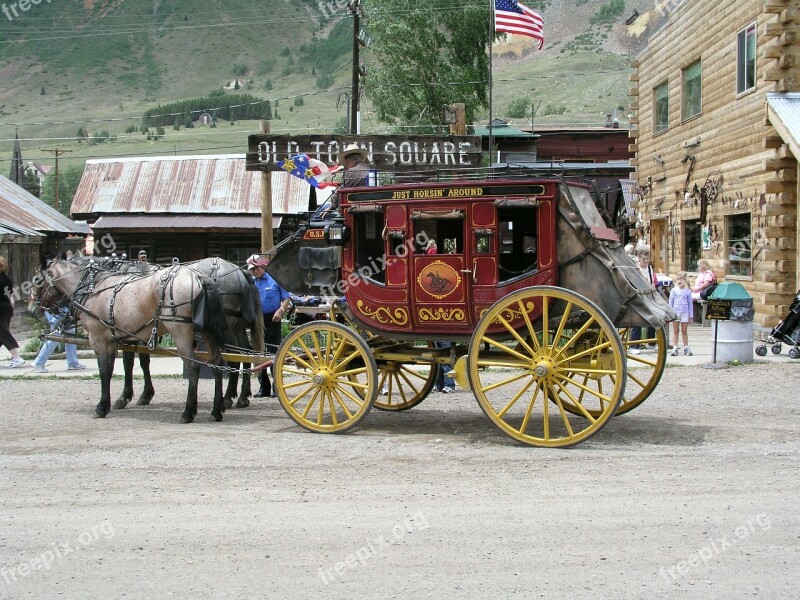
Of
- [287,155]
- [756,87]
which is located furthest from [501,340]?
[756,87]

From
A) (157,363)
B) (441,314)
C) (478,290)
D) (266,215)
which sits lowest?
(157,363)

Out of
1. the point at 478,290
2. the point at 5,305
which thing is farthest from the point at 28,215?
the point at 478,290

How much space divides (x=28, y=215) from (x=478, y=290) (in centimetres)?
2145

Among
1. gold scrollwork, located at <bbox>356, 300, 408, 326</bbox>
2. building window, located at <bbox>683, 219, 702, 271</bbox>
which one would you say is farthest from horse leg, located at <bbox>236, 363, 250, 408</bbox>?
building window, located at <bbox>683, 219, 702, 271</bbox>

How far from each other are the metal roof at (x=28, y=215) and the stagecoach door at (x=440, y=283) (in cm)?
1788

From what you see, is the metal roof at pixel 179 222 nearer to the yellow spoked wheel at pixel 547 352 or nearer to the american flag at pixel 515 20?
the american flag at pixel 515 20

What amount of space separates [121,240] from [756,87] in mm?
24398

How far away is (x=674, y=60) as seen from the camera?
22.6 metres

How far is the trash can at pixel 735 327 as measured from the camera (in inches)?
551

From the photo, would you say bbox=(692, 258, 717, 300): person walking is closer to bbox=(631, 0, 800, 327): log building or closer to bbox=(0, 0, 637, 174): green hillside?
bbox=(631, 0, 800, 327): log building

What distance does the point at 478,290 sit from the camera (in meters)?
8.54

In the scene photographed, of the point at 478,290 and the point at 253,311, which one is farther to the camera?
the point at 253,311

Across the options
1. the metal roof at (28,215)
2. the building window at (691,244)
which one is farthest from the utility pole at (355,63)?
the building window at (691,244)

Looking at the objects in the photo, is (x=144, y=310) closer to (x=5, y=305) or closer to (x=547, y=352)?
(x=547, y=352)
